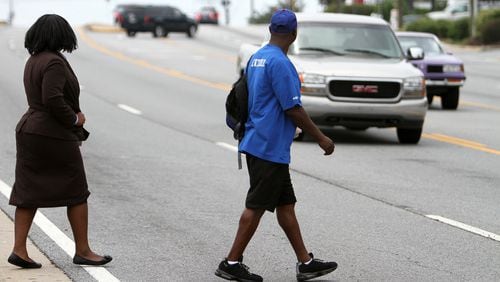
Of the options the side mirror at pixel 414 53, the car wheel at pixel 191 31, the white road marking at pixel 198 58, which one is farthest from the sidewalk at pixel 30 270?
the car wheel at pixel 191 31

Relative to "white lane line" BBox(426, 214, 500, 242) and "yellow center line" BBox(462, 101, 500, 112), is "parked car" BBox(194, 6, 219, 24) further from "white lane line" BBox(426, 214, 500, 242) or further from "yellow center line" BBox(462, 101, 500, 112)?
"white lane line" BBox(426, 214, 500, 242)

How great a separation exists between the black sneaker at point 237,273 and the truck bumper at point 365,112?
29.7 feet

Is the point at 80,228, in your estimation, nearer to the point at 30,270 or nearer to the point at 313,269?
the point at 30,270

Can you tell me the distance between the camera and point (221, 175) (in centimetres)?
1324

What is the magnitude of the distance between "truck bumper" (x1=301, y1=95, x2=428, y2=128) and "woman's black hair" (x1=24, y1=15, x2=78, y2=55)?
909 centimetres

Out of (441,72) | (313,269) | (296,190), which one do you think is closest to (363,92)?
(296,190)

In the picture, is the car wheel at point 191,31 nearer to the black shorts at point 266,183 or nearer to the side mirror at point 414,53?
the side mirror at point 414,53

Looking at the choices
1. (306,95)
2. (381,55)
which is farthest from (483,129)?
(306,95)

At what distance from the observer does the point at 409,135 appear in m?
17.2

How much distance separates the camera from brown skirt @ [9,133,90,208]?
7.65 meters

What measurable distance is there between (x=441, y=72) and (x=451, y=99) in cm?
83

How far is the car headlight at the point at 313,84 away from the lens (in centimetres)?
1662

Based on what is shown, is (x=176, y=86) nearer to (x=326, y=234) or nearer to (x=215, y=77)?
(x=215, y=77)

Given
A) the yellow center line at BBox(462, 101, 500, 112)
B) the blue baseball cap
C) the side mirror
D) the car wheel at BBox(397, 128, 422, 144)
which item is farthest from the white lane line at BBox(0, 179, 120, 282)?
the yellow center line at BBox(462, 101, 500, 112)
